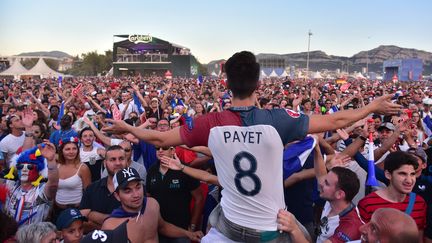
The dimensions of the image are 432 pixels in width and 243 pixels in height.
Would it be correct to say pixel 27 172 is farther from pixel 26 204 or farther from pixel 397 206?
pixel 397 206

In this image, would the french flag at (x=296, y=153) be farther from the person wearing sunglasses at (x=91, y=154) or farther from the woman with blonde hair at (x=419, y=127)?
the woman with blonde hair at (x=419, y=127)

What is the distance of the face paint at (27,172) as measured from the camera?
14.5 feet

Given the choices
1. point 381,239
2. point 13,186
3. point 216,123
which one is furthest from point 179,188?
point 381,239

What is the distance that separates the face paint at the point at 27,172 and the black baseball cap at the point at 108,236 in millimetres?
1867

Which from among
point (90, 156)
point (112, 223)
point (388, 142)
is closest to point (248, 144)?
point (112, 223)

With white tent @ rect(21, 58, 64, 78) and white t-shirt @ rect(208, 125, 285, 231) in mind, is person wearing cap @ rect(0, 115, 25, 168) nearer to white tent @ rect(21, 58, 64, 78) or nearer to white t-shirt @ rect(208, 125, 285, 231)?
white t-shirt @ rect(208, 125, 285, 231)

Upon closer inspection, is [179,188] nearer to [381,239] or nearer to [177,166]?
[177,166]

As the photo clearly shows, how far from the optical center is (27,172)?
446 cm

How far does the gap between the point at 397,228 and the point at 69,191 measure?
3969mm

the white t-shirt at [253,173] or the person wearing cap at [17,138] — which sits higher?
the white t-shirt at [253,173]

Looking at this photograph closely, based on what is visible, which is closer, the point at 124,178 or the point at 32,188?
the point at 124,178

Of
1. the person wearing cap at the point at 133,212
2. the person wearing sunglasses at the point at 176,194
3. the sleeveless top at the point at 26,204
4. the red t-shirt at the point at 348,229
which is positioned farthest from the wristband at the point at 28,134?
the red t-shirt at the point at 348,229

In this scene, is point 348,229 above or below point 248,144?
below

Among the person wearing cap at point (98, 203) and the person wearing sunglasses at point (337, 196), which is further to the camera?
the person wearing cap at point (98, 203)
